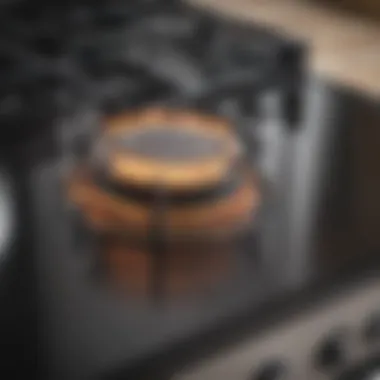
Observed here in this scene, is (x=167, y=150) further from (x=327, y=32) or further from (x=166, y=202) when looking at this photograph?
(x=327, y=32)

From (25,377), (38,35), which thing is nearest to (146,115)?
(38,35)

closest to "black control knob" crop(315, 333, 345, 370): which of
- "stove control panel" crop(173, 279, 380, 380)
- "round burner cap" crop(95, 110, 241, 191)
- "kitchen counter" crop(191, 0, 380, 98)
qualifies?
"stove control panel" crop(173, 279, 380, 380)

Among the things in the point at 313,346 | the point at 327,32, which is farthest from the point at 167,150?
the point at 327,32

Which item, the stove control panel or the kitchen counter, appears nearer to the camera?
the stove control panel

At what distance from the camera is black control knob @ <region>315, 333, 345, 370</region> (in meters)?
0.79

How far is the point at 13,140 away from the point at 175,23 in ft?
1.23

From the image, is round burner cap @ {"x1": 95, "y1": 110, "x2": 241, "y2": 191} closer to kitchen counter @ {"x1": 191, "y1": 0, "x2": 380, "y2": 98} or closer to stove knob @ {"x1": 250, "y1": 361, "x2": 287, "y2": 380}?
stove knob @ {"x1": 250, "y1": 361, "x2": 287, "y2": 380}

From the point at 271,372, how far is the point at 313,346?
45 mm

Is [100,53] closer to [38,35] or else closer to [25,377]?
[38,35]

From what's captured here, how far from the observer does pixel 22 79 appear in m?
1.09

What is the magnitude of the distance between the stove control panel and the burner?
69mm

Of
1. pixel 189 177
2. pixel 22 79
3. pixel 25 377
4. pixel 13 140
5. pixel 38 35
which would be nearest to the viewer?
pixel 25 377

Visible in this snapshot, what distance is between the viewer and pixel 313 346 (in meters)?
0.78

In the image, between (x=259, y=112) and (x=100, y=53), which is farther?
(x=100, y=53)
